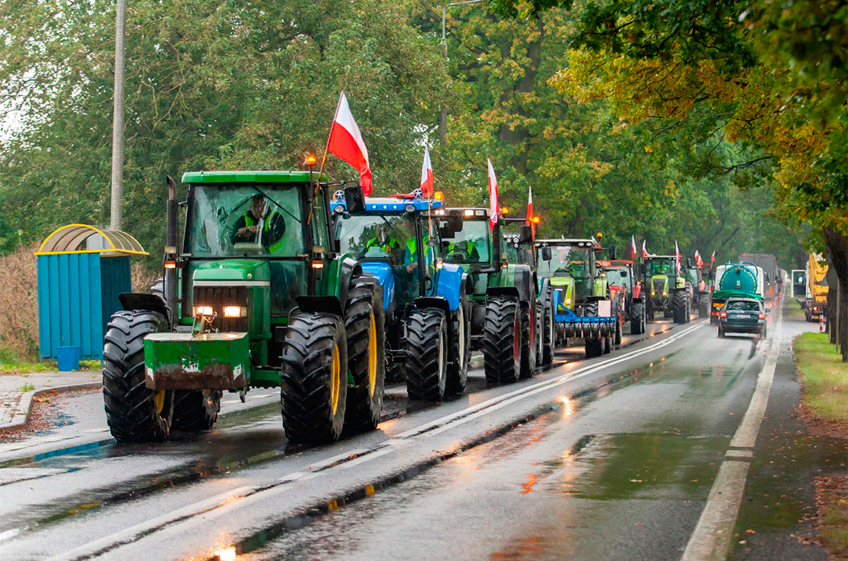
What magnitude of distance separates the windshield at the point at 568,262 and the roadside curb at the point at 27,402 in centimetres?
1556

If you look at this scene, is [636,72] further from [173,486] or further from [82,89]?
[82,89]

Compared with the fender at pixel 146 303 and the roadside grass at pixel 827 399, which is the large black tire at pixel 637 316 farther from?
the fender at pixel 146 303

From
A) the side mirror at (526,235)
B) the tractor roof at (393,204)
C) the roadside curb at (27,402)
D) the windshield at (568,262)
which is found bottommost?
the roadside curb at (27,402)

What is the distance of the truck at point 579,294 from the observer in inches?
1118

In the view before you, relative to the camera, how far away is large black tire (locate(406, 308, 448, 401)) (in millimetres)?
15992

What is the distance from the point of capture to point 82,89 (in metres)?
32.1

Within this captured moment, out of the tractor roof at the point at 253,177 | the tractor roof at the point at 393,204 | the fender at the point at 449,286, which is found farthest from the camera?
the fender at the point at 449,286

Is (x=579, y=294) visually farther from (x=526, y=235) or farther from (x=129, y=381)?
(x=129, y=381)

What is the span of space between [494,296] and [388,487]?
1153 cm

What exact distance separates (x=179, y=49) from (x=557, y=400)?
20.0 metres

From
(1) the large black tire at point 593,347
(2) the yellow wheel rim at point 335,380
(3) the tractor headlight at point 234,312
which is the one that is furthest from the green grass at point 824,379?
(3) the tractor headlight at point 234,312

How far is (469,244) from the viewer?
2083cm

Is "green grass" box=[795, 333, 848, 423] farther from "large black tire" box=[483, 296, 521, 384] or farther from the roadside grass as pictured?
"large black tire" box=[483, 296, 521, 384]

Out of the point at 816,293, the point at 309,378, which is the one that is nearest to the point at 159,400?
the point at 309,378
